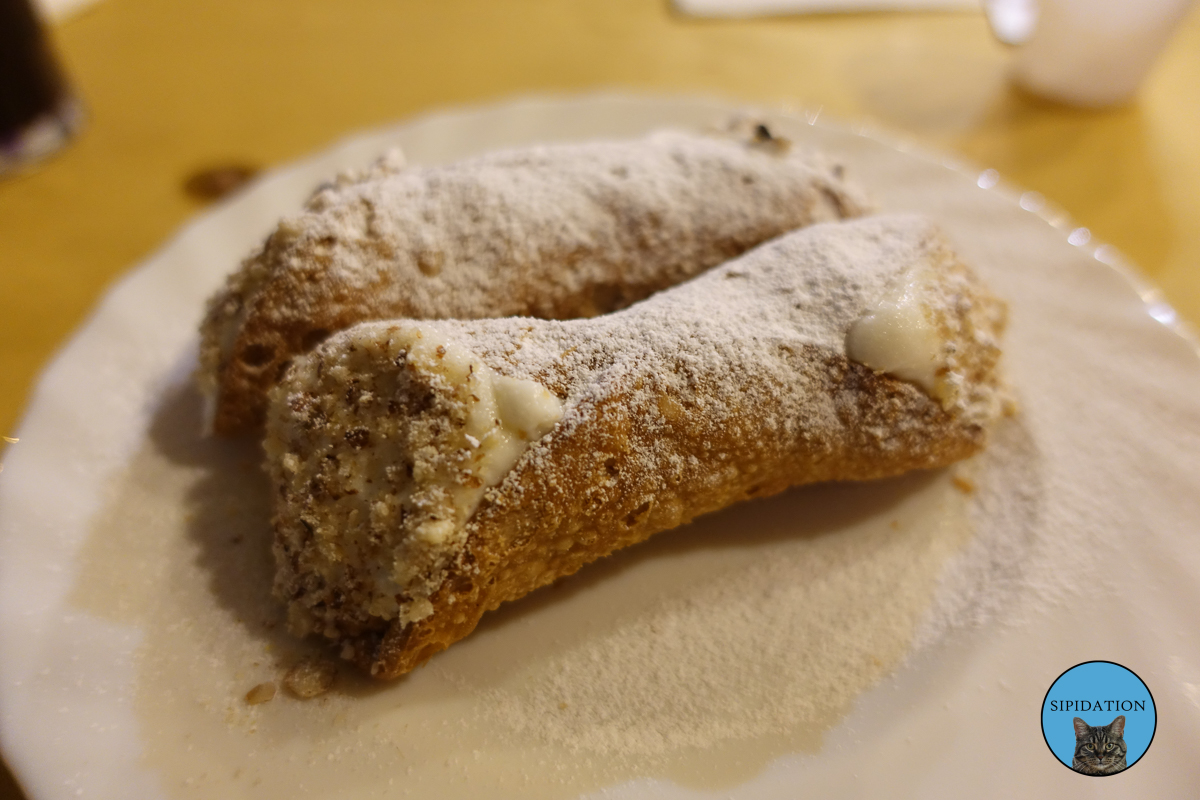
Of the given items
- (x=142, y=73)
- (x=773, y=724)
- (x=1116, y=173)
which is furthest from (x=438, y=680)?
(x=142, y=73)

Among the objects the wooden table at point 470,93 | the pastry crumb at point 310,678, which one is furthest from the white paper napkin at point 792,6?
the pastry crumb at point 310,678

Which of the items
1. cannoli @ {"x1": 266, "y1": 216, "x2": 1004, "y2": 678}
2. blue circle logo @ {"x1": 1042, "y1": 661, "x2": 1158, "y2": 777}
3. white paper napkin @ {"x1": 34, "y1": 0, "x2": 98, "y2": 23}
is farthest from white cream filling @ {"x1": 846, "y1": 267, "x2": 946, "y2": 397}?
white paper napkin @ {"x1": 34, "y1": 0, "x2": 98, "y2": 23}

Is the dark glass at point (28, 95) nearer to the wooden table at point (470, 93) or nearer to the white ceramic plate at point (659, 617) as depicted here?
the wooden table at point (470, 93)

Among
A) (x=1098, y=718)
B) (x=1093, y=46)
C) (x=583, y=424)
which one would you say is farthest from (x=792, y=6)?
(x=1098, y=718)

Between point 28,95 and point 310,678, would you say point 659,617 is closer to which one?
point 310,678

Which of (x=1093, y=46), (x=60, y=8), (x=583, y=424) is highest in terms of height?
(x=60, y=8)

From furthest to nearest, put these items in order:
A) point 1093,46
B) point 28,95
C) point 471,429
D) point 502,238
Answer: point 1093,46, point 28,95, point 502,238, point 471,429
